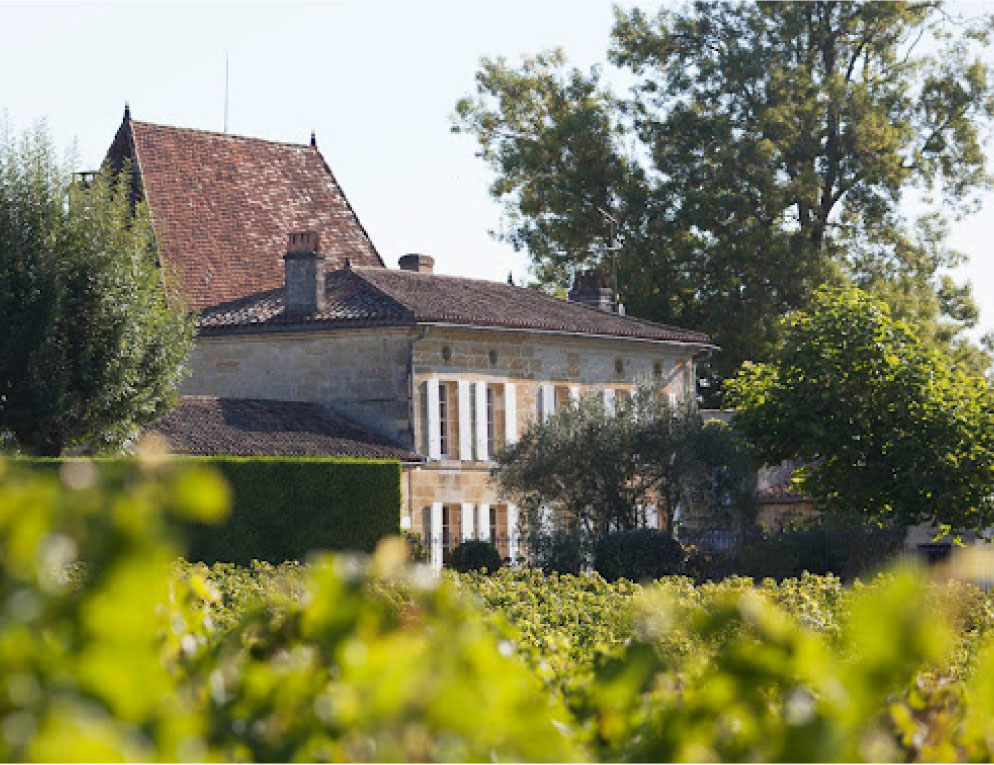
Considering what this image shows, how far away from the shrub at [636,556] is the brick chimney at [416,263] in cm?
1511

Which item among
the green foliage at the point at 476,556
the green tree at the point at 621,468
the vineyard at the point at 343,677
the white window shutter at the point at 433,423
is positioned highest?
the white window shutter at the point at 433,423

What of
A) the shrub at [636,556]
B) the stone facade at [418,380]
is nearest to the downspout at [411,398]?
the stone facade at [418,380]

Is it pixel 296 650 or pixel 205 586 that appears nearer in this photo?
pixel 296 650

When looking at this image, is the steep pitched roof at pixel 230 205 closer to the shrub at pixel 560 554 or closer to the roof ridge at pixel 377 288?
the roof ridge at pixel 377 288

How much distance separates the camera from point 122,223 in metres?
28.7

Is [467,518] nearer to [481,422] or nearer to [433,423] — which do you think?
[433,423]

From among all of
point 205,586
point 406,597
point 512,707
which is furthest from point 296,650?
point 406,597

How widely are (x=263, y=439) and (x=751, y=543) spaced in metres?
9.23

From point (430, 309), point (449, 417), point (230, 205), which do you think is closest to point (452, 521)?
point (449, 417)

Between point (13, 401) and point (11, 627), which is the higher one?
point (13, 401)

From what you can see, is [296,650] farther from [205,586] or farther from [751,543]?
[751,543]

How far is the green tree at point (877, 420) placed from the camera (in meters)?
24.8

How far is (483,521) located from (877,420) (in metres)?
9.94

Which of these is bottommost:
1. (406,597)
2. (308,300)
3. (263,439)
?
(406,597)
